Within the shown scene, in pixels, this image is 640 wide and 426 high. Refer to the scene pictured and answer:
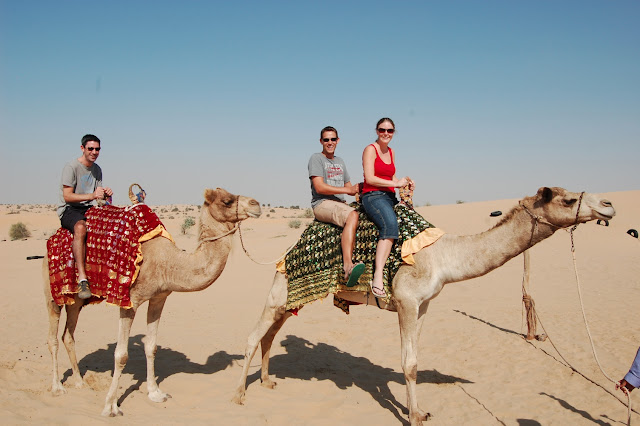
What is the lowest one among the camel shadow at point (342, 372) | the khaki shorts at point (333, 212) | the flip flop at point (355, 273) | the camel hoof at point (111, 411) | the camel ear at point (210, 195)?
the camel shadow at point (342, 372)

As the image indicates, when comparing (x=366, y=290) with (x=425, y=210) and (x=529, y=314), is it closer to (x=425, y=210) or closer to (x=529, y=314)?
(x=529, y=314)

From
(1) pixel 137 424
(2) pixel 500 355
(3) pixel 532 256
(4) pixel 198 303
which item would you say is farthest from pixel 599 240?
(1) pixel 137 424

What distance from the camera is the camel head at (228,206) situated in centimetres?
559

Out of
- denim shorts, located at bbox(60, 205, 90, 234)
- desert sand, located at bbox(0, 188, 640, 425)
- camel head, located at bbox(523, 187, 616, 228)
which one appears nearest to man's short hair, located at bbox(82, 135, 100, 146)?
denim shorts, located at bbox(60, 205, 90, 234)

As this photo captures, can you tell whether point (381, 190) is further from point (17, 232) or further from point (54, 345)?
point (17, 232)

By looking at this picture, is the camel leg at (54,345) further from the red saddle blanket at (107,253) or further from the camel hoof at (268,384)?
the camel hoof at (268,384)

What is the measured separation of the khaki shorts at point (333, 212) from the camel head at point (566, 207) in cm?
213

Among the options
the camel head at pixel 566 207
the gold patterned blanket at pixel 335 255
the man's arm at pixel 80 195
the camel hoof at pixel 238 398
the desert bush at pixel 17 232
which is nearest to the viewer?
the camel head at pixel 566 207

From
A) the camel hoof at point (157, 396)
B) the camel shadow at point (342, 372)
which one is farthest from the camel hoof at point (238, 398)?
the camel hoof at point (157, 396)

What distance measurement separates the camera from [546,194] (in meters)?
4.80

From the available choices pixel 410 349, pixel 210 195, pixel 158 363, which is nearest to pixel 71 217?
pixel 210 195

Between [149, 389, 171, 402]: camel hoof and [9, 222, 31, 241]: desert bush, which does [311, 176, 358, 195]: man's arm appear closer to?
[149, 389, 171, 402]: camel hoof

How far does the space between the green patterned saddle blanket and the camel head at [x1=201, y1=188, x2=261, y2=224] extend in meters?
0.93

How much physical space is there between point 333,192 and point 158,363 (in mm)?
4506
